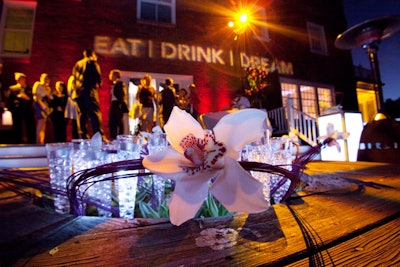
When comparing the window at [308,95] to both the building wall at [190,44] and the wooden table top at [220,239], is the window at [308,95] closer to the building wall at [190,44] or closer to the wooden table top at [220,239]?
the building wall at [190,44]

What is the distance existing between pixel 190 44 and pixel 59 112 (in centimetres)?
452

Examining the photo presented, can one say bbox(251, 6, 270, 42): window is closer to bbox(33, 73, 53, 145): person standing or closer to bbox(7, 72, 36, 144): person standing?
bbox(33, 73, 53, 145): person standing

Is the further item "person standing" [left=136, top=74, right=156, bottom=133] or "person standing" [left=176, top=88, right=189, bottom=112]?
"person standing" [left=136, top=74, right=156, bottom=133]

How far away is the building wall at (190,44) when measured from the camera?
19.9 ft

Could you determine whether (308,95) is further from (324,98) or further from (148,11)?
(148,11)

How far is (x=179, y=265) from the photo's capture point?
Answer: 37cm

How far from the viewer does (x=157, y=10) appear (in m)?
7.37

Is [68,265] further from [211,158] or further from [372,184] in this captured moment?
[372,184]

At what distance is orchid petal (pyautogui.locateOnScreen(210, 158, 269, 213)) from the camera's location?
38cm

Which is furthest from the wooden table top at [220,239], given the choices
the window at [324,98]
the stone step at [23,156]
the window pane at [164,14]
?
the window at [324,98]

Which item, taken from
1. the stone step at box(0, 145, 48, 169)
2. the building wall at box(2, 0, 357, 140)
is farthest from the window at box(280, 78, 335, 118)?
the stone step at box(0, 145, 48, 169)

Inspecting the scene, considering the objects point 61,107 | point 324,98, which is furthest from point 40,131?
point 324,98

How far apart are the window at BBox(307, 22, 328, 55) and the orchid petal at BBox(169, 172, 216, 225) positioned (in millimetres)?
11444

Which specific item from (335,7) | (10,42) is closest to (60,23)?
(10,42)
